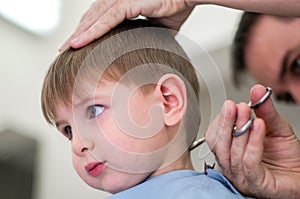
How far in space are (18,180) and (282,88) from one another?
760 mm

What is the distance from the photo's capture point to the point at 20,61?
149cm

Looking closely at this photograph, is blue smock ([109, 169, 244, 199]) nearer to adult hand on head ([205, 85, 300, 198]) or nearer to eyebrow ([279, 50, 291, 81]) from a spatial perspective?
adult hand on head ([205, 85, 300, 198])

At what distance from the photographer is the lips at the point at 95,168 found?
65cm

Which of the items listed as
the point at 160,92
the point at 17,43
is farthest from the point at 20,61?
the point at 160,92

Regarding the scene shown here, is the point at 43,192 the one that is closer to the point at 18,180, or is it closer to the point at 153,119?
the point at 18,180

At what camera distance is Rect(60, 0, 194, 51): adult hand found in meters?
0.70

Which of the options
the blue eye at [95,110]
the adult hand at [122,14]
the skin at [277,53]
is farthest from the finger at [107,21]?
the skin at [277,53]

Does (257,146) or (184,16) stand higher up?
(184,16)

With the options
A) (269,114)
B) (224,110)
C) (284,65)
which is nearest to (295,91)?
(284,65)

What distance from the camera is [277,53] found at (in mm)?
1242

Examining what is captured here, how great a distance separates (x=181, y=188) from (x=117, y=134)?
10cm

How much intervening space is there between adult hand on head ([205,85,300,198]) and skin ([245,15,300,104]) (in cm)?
49

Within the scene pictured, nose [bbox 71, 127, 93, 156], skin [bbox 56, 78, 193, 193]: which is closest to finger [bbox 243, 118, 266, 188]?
skin [bbox 56, 78, 193, 193]

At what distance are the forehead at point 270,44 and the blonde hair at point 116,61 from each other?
0.56 m
